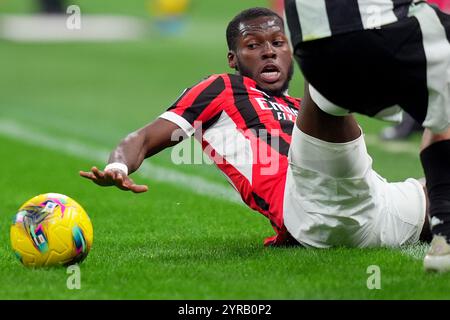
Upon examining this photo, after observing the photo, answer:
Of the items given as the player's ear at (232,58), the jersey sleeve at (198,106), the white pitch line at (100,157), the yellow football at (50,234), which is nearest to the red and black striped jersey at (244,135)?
the jersey sleeve at (198,106)

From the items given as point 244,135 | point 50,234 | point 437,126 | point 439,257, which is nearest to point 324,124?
point 437,126

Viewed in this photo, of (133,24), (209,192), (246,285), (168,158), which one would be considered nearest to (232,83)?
(246,285)

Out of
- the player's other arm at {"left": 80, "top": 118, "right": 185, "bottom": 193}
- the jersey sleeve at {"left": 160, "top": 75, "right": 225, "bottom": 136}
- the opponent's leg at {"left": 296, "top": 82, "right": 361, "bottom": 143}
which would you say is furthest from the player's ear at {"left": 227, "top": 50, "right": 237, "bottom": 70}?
the opponent's leg at {"left": 296, "top": 82, "right": 361, "bottom": 143}

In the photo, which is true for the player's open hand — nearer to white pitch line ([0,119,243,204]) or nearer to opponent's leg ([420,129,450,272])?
opponent's leg ([420,129,450,272])

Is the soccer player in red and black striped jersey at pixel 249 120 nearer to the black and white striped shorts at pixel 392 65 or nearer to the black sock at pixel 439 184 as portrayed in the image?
the black sock at pixel 439 184

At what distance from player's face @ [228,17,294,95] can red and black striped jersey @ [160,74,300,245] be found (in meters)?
0.19

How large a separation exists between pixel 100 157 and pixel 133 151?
242 inches

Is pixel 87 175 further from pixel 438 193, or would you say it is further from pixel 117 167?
pixel 438 193

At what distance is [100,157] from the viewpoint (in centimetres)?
1188

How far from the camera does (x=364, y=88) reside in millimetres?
5082

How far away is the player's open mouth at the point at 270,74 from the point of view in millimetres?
6590

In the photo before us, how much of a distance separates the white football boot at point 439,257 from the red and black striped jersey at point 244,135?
1162mm

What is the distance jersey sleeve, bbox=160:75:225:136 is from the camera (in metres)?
6.09
